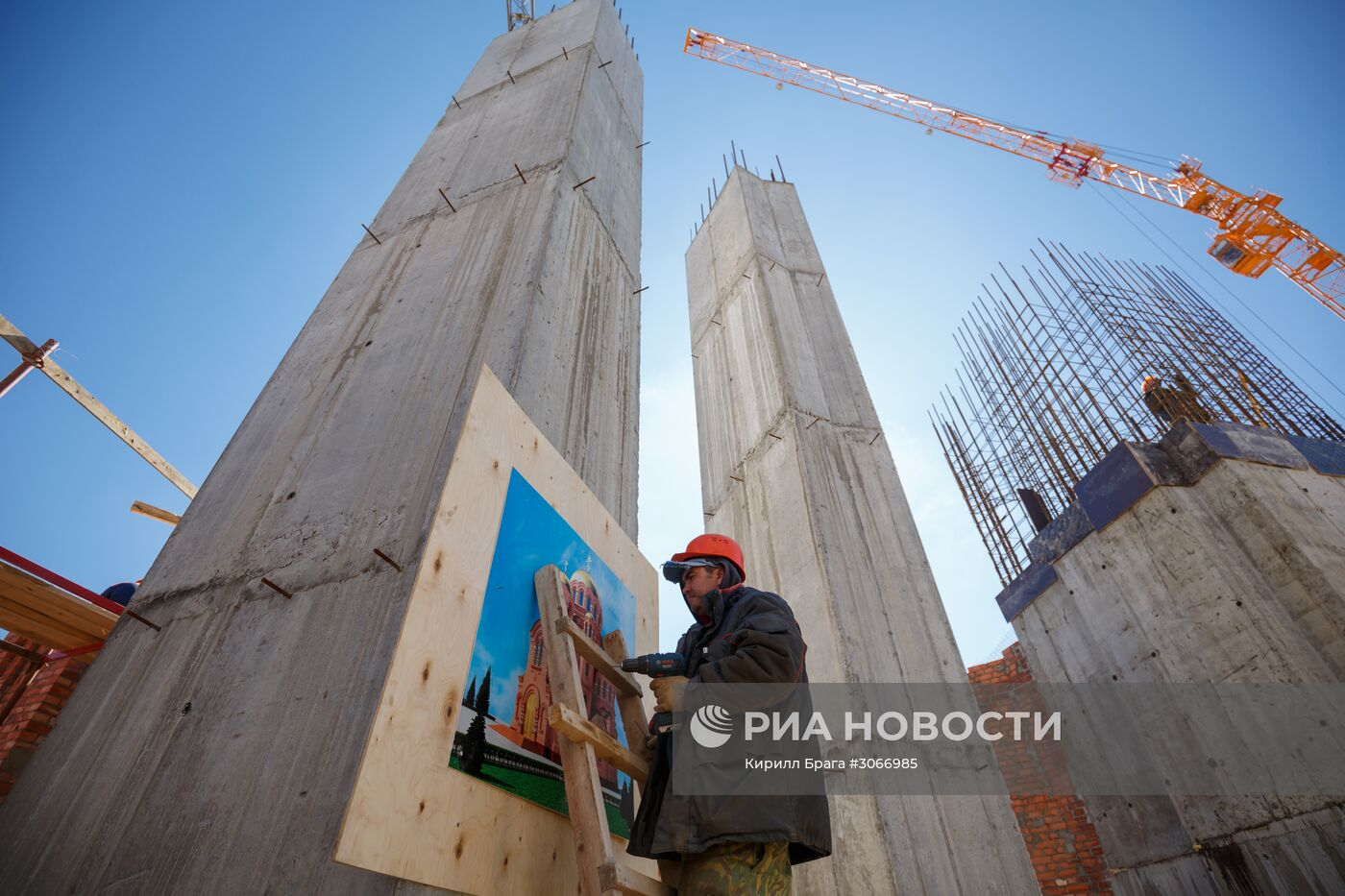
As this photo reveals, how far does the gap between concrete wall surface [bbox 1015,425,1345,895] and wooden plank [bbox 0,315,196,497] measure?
497 inches

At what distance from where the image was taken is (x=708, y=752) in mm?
1929

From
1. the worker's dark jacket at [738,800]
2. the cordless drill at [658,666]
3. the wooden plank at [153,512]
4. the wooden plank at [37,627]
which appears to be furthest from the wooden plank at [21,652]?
the wooden plank at [153,512]

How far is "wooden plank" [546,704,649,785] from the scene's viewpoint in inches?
76.4

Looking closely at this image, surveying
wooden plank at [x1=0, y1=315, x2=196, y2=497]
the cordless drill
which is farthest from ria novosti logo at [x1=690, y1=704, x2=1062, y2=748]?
wooden plank at [x1=0, y1=315, x2=196, y2=497]

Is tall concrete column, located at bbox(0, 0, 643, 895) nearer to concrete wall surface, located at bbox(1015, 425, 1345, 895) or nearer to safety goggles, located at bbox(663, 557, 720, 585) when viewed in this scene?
safety goggles, located at bbox(663, 557, 720, 585)

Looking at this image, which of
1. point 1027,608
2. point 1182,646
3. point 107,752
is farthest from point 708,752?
point 1027,608

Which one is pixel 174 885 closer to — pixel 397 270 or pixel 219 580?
pixel 219 580

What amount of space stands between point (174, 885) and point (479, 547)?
1273 millimetres

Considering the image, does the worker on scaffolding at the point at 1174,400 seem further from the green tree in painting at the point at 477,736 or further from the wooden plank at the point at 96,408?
the wooden plank at the point at 96,408

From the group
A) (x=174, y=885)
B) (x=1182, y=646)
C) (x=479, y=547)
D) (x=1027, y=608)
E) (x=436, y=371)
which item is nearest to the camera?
(x=174, y=885)

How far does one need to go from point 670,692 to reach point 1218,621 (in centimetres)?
632

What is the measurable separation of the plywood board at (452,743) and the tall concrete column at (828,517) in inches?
104

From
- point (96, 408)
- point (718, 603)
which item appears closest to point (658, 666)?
point (718, 603)

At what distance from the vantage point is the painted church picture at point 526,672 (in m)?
1.96
